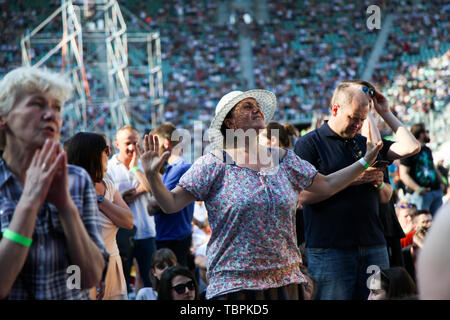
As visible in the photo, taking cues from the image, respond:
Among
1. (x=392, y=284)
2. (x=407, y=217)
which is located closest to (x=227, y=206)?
(x=392, y=284)

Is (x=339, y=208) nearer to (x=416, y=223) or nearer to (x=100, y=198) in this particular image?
(x=100, y=198)

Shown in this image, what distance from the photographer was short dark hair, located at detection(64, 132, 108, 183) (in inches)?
121

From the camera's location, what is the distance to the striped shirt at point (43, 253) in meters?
1.93

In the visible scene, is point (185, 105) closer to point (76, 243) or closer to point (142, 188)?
point (142, 188)

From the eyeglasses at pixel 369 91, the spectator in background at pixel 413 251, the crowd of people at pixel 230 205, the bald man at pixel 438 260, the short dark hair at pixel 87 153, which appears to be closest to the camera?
the bald man at pixel 438 260

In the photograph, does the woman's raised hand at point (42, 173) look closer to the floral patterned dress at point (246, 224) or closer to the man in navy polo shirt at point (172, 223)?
the floral patterned dress at point (246, 224)

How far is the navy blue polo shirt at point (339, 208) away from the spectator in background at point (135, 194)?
69.1 inches

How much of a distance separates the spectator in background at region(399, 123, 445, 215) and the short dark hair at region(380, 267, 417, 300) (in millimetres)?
3944

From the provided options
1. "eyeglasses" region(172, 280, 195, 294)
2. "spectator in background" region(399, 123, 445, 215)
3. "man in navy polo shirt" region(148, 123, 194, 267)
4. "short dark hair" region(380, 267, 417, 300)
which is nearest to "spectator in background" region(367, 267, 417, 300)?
"short dark hair" region(380, 267, 417, 300)

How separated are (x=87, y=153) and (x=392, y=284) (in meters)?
1.66

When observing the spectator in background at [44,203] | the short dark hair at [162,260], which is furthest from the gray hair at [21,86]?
the short dark hair at [162,260]

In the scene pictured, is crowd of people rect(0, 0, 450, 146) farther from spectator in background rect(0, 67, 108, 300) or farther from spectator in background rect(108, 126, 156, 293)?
spectator in background rect(0, 67, 108, 300)

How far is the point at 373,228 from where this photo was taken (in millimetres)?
3518

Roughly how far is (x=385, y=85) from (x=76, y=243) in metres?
20.0
